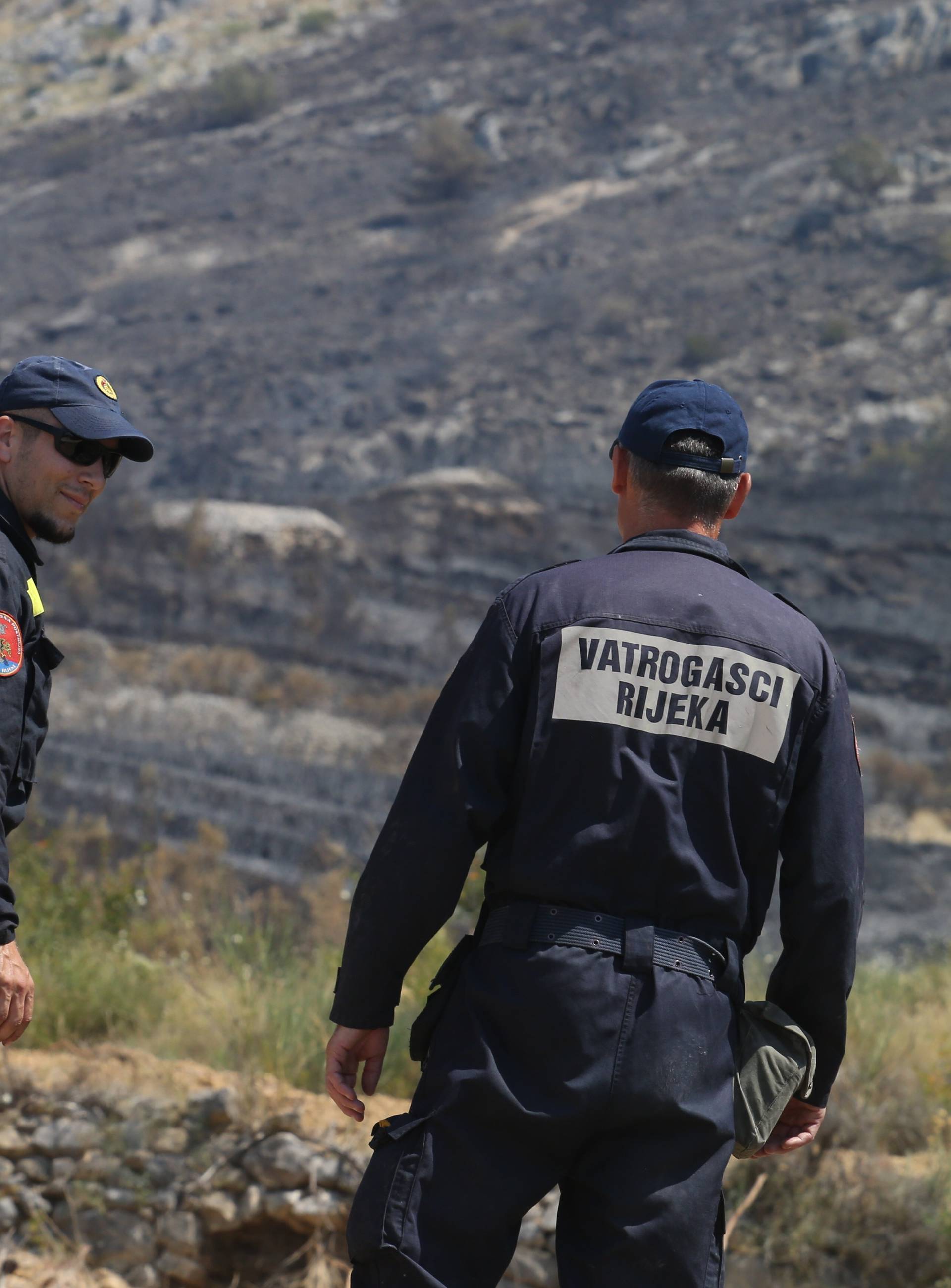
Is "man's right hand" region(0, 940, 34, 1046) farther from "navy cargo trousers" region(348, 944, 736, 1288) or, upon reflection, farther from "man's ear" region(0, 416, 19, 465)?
"man's ear" region(0, 416, 19, 465)

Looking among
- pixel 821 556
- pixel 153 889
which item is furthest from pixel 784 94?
pixel 153 889

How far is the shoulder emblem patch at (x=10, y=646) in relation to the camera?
2148mm

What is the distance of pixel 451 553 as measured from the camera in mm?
29094

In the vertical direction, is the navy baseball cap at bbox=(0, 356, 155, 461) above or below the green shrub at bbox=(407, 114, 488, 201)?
below

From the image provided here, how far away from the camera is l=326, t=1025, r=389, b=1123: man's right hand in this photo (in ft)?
6.75

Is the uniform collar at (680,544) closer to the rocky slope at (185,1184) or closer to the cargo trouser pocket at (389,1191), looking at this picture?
the cargo trouser pocket at (389,1191)

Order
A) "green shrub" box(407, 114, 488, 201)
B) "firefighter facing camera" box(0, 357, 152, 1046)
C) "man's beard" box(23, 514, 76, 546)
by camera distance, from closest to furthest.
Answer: "firefighter facing camera" box(0, 357, 152, 1046) → "man's beard" box(23, 514, 76, 546) → "green shrub" box(407, 114, 488, 201)

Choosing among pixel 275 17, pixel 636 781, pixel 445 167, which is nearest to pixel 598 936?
pixel 636 781

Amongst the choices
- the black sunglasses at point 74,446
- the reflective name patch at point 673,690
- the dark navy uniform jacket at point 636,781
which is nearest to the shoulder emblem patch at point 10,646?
the black sunglasses at point 74,446

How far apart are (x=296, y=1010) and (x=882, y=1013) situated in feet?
6.74

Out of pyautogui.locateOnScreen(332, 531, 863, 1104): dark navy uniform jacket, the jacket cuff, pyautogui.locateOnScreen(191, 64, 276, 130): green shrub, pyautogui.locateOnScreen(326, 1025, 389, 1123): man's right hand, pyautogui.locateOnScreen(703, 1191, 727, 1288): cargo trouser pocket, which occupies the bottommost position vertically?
pyautogui.locateOnScreen(703, 1191, 727, 1288): cargo trouser pocket

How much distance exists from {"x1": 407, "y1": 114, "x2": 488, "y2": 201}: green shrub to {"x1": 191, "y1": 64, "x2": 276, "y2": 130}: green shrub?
9.37m

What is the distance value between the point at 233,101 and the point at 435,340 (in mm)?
19196

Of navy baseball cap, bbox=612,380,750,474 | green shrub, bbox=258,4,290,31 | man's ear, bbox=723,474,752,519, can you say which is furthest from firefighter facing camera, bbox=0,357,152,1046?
green shrub, bbox=258,4,290,31
